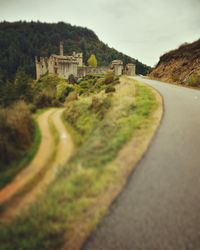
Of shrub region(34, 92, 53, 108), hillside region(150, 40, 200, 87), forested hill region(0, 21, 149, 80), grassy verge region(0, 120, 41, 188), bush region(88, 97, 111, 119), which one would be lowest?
grassy verge region(0, 120, 41, 188)

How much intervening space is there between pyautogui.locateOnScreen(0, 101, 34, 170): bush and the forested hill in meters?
77.5

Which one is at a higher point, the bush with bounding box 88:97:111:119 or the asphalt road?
the bush with bounding box 88:97:111:119

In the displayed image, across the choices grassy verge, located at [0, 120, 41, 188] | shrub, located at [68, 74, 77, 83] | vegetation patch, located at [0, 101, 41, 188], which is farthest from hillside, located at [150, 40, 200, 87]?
shrub, located at [68, 74, 77, 83]

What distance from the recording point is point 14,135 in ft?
41.6

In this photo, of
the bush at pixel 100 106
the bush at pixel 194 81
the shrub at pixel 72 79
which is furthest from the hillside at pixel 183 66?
the shrub at pixel 72 79

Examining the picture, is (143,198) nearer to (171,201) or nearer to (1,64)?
(171,201)

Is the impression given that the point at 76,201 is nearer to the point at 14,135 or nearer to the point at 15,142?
the point at 15,142

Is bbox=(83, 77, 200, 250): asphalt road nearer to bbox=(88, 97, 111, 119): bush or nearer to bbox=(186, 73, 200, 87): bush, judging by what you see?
bbox=(88, 97, 111, 119): bush

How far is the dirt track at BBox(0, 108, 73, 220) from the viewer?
25.9 feet

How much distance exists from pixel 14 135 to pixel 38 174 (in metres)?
4.19

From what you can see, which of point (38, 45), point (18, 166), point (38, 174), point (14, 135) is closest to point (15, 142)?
point (14, 135)

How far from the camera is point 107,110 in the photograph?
1405cm

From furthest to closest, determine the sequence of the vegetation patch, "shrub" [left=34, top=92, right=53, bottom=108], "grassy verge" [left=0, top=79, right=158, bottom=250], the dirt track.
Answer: "shrub" [left=34, top=92, right=53, bottom=108] → the vegetation patch → the dirt track → "grassy verge" [left=0, top=79, right=158, bottom=250]

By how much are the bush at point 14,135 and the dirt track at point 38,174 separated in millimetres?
957
